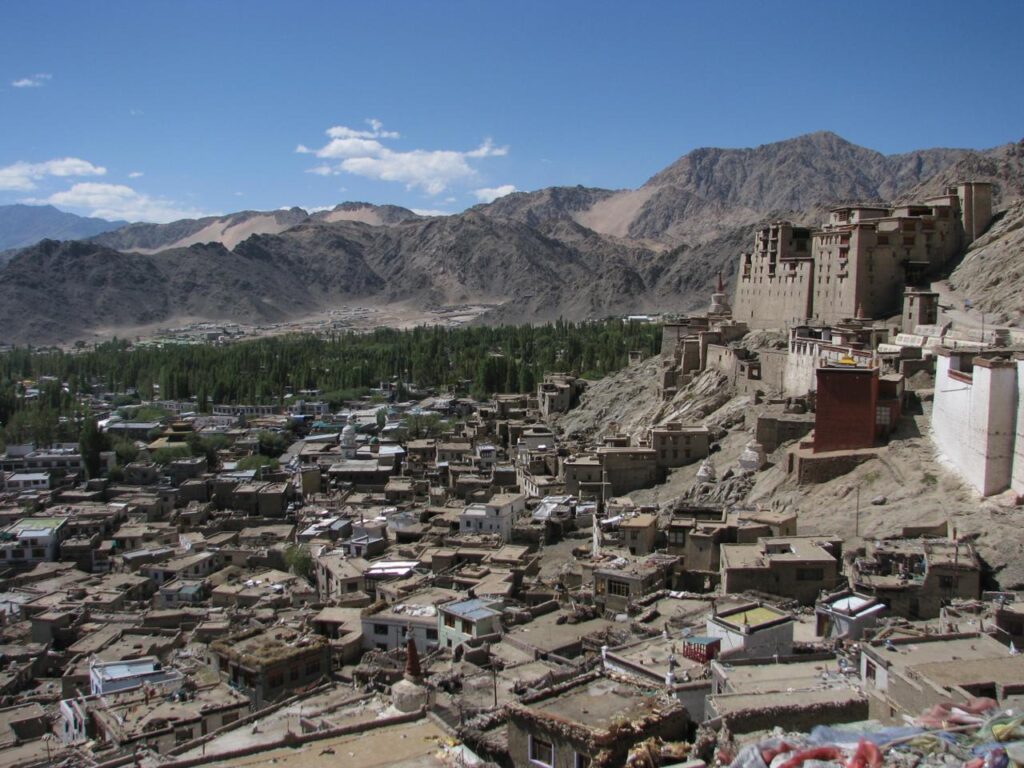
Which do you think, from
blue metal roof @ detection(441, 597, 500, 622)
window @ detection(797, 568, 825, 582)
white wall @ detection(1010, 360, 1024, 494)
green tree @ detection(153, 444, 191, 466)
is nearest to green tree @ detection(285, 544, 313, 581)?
blue metal roof @ detection(441, 597, 500, 622)

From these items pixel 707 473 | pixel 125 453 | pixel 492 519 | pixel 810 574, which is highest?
pixel 707 473

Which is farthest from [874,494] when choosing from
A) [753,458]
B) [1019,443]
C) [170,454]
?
[170,454]

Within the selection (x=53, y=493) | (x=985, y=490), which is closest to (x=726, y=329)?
(x=985, y=490)

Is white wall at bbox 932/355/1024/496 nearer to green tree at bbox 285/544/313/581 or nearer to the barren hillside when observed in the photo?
the barren hillside

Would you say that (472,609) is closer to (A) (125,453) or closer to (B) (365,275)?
(A) (125,453)

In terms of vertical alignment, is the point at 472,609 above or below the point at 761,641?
below

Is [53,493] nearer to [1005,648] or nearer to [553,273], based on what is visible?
[1005,648]
